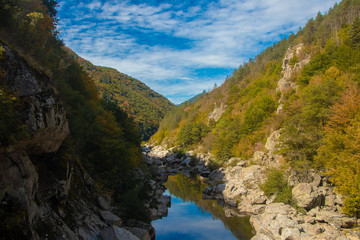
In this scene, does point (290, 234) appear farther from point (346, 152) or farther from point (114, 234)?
point (114, 234)

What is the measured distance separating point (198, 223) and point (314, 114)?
19683mm

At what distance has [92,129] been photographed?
74.7ft

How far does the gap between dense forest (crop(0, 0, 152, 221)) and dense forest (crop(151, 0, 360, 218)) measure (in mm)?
19644

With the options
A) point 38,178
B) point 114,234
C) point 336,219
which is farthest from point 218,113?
point 38,178

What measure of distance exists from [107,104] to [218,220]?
27137mm

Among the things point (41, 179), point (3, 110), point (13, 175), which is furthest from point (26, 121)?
point (41, 179)

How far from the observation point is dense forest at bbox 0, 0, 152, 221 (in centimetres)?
744

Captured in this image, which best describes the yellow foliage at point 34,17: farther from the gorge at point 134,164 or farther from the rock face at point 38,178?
the rock face at point 38,178

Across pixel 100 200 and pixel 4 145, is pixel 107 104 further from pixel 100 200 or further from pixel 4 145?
pixel 4 145

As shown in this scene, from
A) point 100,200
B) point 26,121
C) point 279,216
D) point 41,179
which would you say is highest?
point 26,121

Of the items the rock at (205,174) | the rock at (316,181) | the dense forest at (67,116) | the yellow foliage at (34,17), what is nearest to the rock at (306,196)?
the rock at (316,181)

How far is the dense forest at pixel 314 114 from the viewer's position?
21275mm

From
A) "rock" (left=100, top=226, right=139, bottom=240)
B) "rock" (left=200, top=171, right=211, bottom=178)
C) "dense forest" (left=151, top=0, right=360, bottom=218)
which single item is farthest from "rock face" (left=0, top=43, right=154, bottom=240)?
"rock" (left=200, top=171, right=211, bottom=178)

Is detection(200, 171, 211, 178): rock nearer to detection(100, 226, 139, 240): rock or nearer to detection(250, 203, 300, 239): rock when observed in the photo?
detection(250, 203, 300, 239): rock
